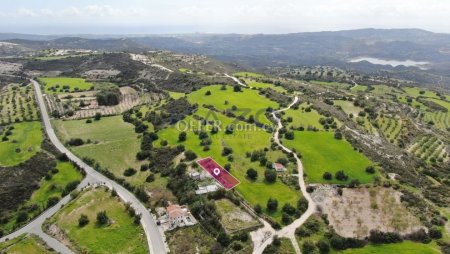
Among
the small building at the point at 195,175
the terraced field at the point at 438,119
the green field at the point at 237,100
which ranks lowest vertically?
the terraced field at the point at 438,119

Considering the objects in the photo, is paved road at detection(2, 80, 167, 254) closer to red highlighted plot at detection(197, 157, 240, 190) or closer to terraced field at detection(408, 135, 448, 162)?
red highlighted plot at detection(197, 157, 240, 190)

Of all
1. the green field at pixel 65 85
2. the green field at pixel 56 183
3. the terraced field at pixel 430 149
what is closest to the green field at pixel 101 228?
the green field at pixel 56 183

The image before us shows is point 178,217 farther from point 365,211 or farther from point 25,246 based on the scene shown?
point 365,211

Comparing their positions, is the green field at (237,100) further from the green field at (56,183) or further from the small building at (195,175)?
the green field at (56,183)

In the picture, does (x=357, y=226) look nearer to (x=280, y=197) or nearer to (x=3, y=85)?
(x=280, y=197)

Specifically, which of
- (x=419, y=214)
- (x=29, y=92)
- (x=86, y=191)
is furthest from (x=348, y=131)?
(x=29, y=92)

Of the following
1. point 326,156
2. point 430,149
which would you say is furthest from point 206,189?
point 430,149
